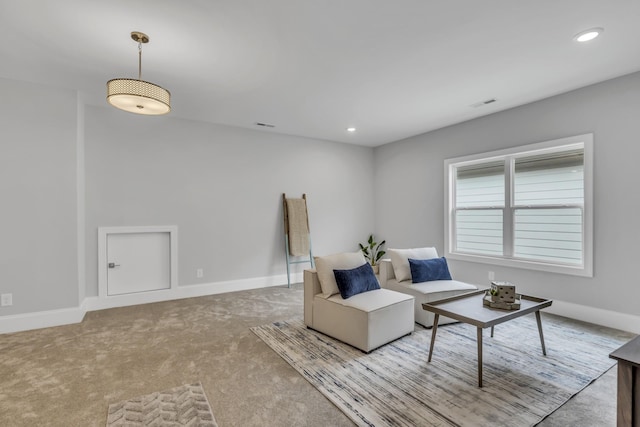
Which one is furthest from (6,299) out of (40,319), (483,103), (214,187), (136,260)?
(483,103)

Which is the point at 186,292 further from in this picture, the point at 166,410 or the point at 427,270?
the point at 427,270

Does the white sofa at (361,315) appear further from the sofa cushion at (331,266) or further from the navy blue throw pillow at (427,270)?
the navy blue throw pillow at (427,270)

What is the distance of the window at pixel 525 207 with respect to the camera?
371 centimetres

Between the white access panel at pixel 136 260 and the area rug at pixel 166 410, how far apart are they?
263 centimetres

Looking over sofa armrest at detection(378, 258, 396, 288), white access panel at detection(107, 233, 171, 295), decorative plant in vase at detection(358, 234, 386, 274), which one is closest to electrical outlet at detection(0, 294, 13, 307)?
white access panel at detection(107, 233, 171, 295)

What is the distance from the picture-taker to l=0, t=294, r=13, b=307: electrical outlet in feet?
10.8

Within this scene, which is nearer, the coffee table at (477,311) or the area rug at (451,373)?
the area rug at (451,373)

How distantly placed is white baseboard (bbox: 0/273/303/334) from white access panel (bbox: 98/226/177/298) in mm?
82

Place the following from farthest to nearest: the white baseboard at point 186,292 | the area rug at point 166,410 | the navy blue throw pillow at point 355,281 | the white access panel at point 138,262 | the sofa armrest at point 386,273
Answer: the white access panel at point 138,262
the white baseboard at point 186,292
the sofa armrest at point 386,273
the navy blue throw pillow at point 355,281
the area rug at point 166,410

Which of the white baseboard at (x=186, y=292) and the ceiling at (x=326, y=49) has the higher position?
the ceiling at (x=326, y=49)

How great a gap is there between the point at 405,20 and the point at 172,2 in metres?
1.67

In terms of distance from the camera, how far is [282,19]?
232 centimetres

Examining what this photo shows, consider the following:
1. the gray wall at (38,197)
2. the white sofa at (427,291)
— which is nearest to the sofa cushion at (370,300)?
the white sofa at (427,291)

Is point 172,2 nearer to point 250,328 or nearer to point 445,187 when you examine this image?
point 250,328
